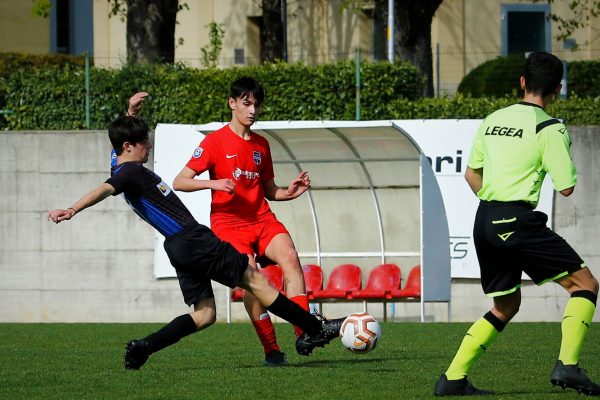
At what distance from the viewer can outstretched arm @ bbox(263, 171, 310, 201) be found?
9.34 m

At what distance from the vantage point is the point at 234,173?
31.4 feet

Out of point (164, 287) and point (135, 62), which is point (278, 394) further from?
point (135, 62)

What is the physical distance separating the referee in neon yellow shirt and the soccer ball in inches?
54.1

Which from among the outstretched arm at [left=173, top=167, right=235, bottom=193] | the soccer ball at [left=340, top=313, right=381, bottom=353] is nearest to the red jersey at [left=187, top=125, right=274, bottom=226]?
the outstretched arm at [left=173, top=167, right=235, bottom=193]

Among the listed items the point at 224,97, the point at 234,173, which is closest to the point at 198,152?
the point at 234,173

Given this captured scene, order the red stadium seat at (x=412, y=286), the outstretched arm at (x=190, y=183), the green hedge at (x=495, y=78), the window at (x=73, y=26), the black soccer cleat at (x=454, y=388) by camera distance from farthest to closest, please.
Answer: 1. the window at (x=73, y=26)
2. the green hedge at (x=495, y=78)
3. the red stadium seat at (x=412, y=286)
4. the outstretched arm at (x=190, y=183)
5. the black soccer cleat at (x=454, y=388)

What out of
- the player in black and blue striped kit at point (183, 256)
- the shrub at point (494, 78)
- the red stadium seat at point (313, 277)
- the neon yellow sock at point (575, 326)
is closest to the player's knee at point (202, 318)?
the player in black and blue striped kit at point (183, 256)

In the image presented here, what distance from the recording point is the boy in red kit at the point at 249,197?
9406 mm

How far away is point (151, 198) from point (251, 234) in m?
1.23

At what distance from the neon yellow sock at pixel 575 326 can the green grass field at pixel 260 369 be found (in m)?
0.30

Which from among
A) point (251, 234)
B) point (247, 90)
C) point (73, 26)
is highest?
point (73, 26)

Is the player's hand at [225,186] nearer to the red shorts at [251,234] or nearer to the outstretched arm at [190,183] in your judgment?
the outstretched arm at [190,183]

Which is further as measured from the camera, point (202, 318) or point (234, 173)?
point (234, 173)

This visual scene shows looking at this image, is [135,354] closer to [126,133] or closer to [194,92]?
[126,133]
